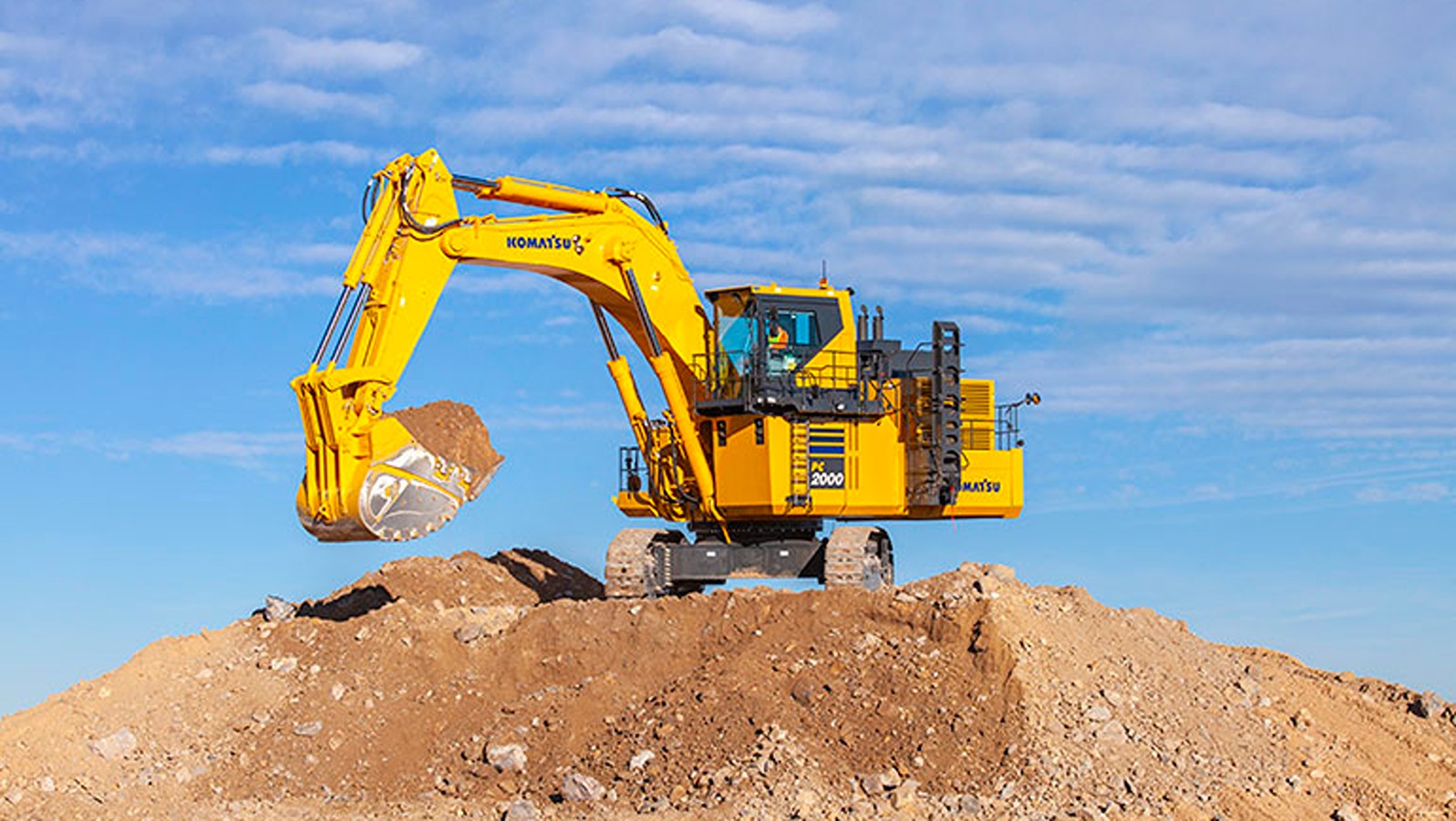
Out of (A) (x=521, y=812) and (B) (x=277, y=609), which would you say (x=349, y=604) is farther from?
(A) (x=521, y=812)

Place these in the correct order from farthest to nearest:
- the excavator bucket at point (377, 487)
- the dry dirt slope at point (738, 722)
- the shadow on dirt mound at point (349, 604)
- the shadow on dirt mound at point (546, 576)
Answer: the shadow on dirt mound at point (546, 576) → the shadow on dirt mound at point (349, 604) → the excavator bucket at point (377, 487) → the dry dirt slope at point (738, 722)

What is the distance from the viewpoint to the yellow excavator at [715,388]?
21.0 metres

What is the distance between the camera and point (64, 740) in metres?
19.2

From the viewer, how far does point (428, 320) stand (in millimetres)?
21078

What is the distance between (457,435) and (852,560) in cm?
519

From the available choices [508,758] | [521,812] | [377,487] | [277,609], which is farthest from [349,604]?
[521,812]

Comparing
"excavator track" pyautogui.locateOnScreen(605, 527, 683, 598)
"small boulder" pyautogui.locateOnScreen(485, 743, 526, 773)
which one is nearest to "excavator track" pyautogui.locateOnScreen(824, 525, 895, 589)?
"excavator track" pyautogui.locateOnScreen(605, 527, 683, 598)

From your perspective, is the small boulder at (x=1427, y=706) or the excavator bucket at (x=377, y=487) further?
the small boulder at (x=1427, y=706)

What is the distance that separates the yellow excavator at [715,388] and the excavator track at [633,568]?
0.08ft

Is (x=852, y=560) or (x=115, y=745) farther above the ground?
(x=852, y=560)

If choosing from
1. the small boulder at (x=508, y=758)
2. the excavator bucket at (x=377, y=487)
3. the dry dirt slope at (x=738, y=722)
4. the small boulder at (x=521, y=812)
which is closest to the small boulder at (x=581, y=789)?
the dry dirt slope at (x=738, y=722)

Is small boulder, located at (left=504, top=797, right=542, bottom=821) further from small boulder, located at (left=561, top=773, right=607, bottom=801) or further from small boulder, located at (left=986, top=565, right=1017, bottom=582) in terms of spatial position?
small boulder, located at (left=986, top=565, right=1017, bottom=582)

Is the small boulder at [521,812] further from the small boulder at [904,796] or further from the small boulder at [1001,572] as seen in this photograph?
the small boulder at [1001,572]

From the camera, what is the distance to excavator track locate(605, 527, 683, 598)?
22.4 meters
